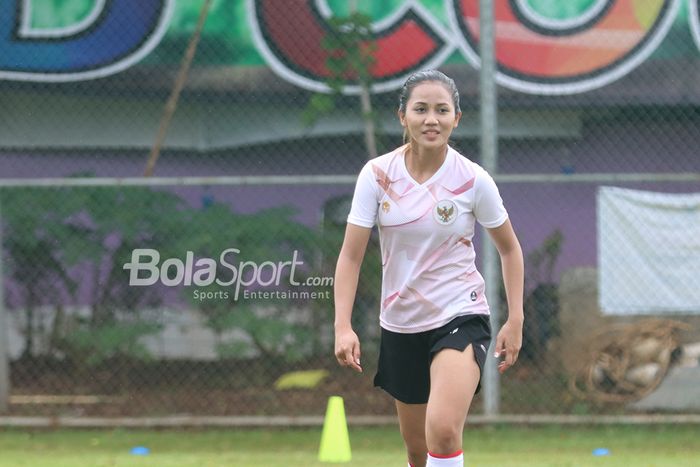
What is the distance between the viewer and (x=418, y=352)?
4.98 metres

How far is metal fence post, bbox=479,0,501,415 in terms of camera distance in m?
8.16

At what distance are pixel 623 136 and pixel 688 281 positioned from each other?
1.85 meters

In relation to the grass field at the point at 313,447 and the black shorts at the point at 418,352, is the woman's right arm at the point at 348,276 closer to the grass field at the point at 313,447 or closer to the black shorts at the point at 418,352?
the black shorts at the point at 418,352

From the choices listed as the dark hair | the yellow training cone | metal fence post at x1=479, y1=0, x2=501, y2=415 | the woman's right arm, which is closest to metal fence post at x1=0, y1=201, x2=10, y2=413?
the yellow training cone

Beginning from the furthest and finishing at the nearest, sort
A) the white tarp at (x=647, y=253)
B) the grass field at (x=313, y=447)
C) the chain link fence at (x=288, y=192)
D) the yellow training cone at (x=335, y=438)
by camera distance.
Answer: the white tarp at (x=647, y=253), the chain link fence at (x=288, y=192), the grass field at (x=313, y=447), the yellow training cone at (x=335, y=438)

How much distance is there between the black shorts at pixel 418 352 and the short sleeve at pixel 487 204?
0.37 m

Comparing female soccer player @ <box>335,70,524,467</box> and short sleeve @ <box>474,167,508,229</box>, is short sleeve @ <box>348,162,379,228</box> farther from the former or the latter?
short sleeve @ <box>474,167,508,229</box>

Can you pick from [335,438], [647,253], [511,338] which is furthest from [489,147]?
[511,338]

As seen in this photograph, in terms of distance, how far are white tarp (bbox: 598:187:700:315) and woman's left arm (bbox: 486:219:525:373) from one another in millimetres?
3731

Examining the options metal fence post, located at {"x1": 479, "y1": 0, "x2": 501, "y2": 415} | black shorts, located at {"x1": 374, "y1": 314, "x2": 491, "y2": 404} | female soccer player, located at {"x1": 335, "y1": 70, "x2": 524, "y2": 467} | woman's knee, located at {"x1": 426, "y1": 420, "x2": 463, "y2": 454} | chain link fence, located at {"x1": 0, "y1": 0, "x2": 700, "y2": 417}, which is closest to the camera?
woman's knee, located at {"x1": 426, "y1": 420, "x2": 463, "y2": 454}

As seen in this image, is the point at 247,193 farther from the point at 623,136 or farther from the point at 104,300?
the point at 623,136

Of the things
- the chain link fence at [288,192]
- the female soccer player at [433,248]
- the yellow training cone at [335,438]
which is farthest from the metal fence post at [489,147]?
the female soccer player at [433,248]

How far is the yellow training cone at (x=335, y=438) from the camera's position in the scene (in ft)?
24.2

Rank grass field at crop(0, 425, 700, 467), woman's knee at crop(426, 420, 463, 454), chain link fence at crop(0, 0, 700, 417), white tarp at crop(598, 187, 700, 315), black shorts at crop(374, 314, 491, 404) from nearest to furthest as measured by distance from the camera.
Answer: woman's knee at crop(426, 420, 463, 454)
black shorts at crop(374, 314, 491, 404)
grass field at crop(0, 425, 700, 467)
chain link fence at crop(0, 0, 700, 417)
white tarp at crop(598, 187, 700, 315)
